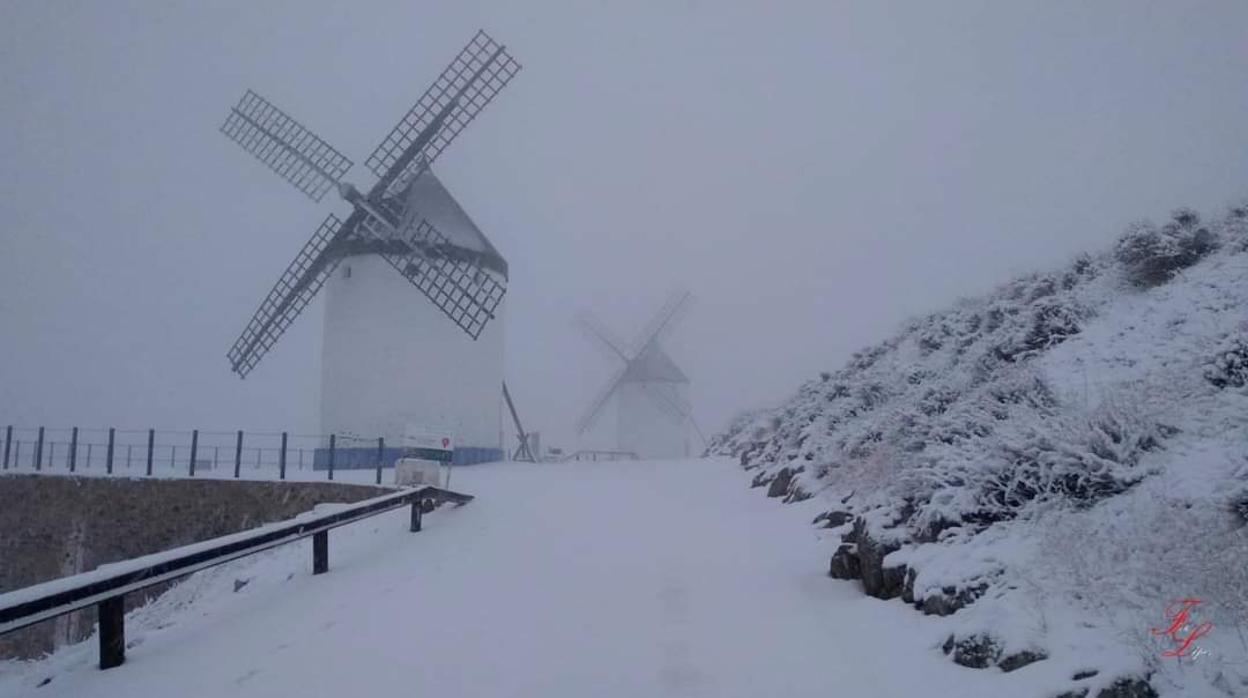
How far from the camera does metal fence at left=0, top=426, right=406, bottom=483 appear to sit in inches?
830

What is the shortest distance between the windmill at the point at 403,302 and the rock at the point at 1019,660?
24.4m

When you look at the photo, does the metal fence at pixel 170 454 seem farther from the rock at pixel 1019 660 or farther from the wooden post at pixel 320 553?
the rock at pixel 1019 660

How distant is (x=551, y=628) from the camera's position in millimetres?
6836

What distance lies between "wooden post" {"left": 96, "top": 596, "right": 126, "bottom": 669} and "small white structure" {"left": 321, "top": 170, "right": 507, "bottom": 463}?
21871mm

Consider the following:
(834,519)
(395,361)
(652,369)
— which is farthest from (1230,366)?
(652,369)

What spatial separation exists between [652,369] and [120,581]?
44.5 metres

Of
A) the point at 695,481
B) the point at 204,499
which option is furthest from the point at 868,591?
the point at 204,499

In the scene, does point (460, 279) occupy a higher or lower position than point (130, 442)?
higher

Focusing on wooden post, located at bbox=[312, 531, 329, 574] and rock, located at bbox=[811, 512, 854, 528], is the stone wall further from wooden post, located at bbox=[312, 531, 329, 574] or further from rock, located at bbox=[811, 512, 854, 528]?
rock, located at bbox=[811, 512, 854, 528]

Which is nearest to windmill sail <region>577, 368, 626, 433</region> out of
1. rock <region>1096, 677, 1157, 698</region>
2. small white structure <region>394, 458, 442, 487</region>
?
small white structure <region>394, 458, 442, 487</region>

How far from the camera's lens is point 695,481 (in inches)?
751

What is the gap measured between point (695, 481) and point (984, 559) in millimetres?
13381

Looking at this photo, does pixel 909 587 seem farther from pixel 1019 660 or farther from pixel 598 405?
pixel 598 405

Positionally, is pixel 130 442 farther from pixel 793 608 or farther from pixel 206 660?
pixel 793 608
